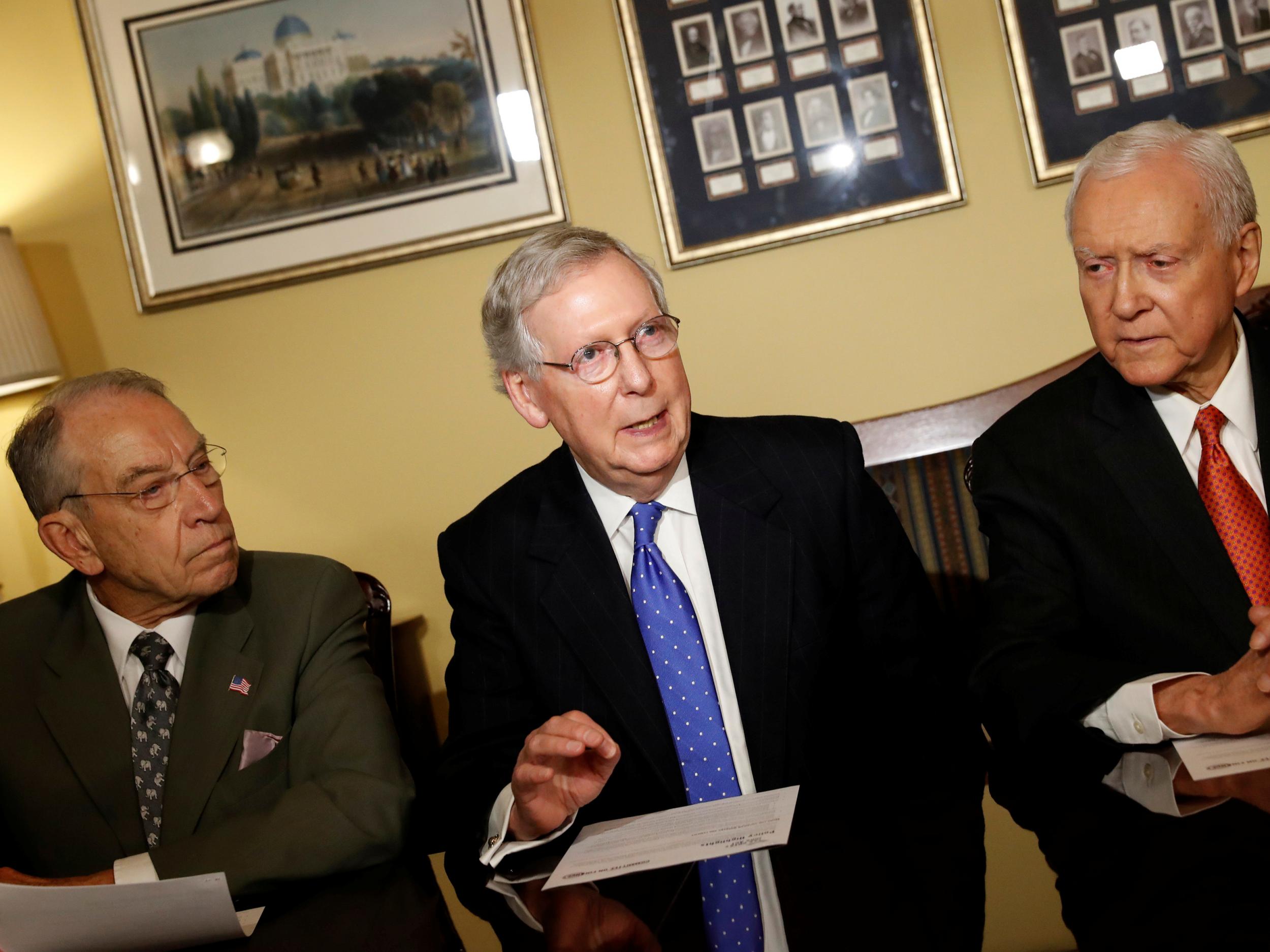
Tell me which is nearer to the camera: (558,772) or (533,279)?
(558,772)

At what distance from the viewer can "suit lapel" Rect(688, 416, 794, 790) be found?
1.84 m

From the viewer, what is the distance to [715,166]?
3.18 metres

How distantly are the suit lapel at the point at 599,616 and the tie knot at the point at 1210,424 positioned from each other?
95 centimetres

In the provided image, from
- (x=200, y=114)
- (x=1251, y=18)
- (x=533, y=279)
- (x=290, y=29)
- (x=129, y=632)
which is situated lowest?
(x=129, y=632)

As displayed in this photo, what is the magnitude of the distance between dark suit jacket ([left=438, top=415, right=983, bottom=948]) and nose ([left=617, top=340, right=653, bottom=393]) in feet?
0.80

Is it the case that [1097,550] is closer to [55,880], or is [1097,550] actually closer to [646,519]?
[646,519]

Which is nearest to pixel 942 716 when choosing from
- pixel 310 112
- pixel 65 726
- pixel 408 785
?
pixel 408 785

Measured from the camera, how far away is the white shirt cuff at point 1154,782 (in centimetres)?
119

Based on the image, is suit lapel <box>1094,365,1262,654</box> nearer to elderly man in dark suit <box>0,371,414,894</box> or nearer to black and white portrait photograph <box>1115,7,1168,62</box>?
elderly man in dark suit <box>0,371,414,894</box>

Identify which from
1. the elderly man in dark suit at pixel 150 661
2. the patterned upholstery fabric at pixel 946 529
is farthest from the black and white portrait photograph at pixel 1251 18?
the elderly man in dark suit at pixel 150 661

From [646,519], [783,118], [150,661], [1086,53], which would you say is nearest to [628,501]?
[646,519]

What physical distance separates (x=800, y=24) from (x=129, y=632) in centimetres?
230

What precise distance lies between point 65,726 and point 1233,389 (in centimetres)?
208

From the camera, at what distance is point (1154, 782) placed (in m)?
1.30
